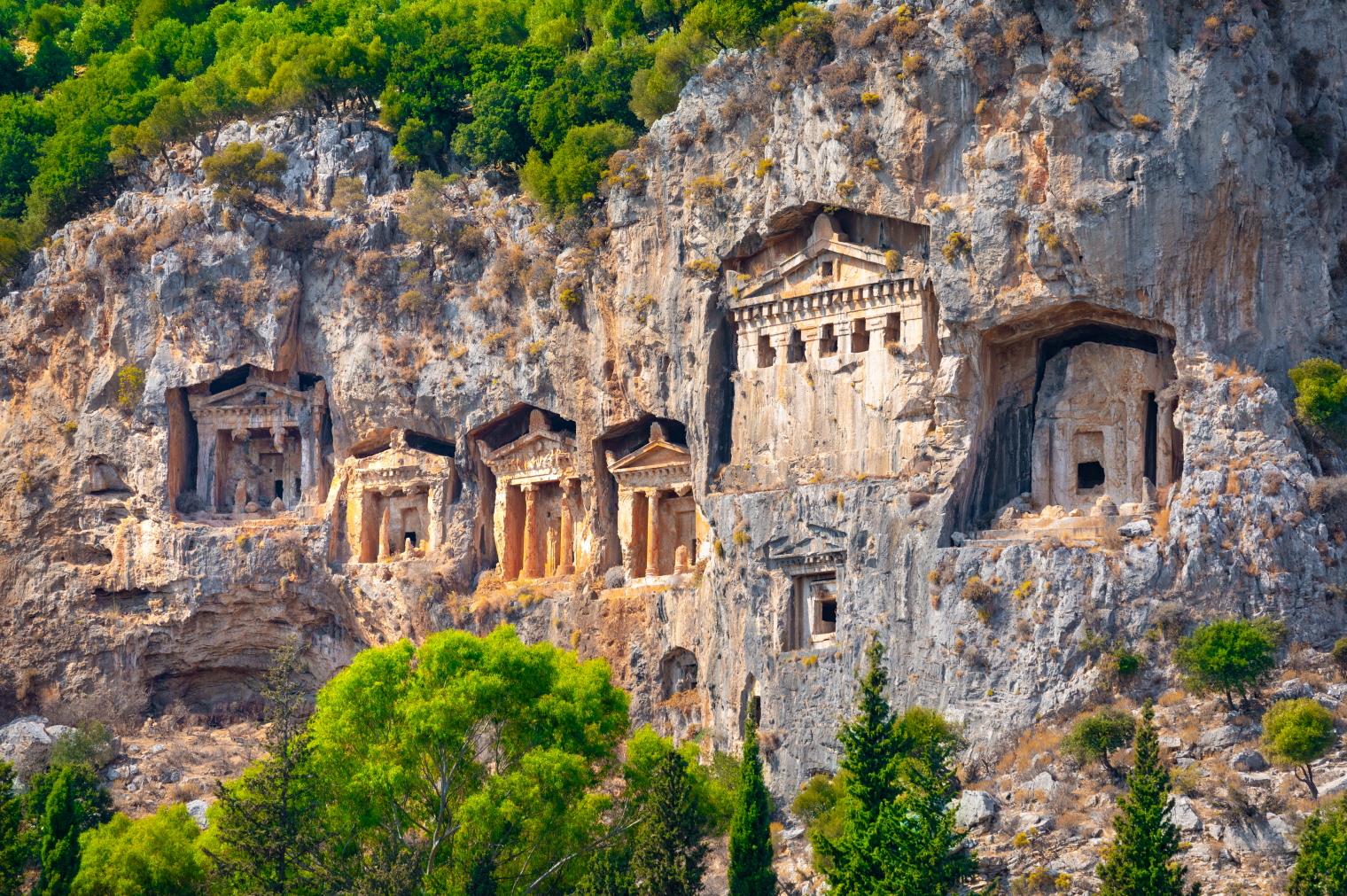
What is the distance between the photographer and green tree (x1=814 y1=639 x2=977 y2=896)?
43.3 m

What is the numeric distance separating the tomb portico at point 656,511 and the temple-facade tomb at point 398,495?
523 centimetres

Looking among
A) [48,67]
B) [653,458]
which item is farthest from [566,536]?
[48,67]

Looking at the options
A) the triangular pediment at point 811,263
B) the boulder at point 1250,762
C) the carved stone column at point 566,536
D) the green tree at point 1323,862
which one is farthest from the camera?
the carved stone column at point 566,536

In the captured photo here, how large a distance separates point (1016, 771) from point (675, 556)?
1390cm

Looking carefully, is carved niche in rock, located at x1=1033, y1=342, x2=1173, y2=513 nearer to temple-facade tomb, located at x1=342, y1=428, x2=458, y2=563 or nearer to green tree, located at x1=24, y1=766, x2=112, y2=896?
temple-facade tomb, located at x1=342, y1=428, x2=458, y2=563

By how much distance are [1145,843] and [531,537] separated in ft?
75.4

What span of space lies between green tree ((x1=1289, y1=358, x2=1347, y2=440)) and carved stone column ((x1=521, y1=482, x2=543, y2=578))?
19803 millimetres

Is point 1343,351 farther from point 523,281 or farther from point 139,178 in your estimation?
point 139,178

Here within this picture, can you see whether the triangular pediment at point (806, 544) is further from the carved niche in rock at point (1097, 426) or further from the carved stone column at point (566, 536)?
the carved stone column at point (566, 536)

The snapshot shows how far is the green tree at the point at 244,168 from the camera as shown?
65562 mm

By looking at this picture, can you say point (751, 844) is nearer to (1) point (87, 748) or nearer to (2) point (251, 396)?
(1) point (87, 748)

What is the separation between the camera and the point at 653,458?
2331 inches

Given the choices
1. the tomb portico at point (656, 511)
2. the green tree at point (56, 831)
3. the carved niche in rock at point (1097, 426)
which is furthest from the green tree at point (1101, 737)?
the green tree at point (56, 831)

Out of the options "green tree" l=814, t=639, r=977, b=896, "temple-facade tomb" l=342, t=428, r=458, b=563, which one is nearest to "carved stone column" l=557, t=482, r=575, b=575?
"temple-facade tomb" l=342, t=428, r=458, b=563
